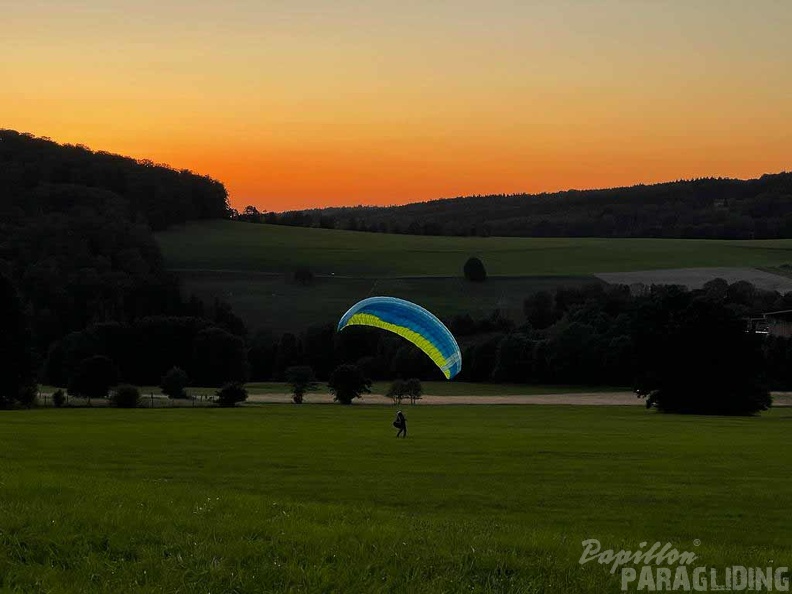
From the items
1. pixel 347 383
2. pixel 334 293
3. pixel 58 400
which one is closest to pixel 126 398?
pixel 58 400

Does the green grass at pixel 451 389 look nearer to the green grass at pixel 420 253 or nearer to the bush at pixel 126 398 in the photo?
the bush at pixel 126 398

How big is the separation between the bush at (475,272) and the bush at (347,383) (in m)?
62.2

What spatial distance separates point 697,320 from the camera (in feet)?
254

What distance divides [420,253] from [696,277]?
3890 centimetres

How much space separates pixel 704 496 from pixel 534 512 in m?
5.02

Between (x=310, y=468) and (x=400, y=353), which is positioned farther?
(x=400, y=353)

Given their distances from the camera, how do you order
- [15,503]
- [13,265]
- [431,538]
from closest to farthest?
[431,538]
[15,503]
[13,265]

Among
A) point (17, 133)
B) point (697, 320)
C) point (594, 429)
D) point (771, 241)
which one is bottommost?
point (594, 429)

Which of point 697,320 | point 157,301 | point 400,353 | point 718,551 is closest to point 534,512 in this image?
point 718,551

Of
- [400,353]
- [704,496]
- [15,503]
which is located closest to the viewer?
[15,503]

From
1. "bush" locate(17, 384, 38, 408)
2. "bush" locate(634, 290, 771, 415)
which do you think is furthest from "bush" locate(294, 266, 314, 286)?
"bush" locate(634, 290, 771, 415)

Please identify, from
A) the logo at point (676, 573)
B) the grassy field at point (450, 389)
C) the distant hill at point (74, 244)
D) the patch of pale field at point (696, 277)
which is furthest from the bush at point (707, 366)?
the patch of pale field at point (696, 277)

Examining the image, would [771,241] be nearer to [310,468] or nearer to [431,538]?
[310,468]

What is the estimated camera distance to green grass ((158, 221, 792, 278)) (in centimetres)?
15912
